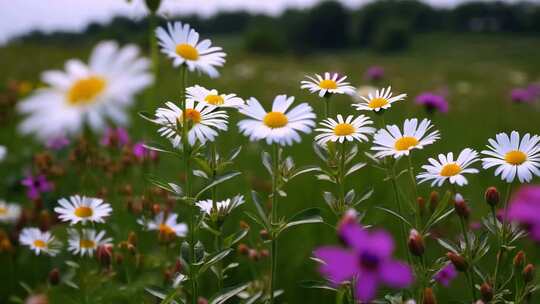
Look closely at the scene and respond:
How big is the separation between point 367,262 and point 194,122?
0.60m

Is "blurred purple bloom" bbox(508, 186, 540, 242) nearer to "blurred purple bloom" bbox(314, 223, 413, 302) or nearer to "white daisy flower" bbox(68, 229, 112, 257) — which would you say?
"blurred purple bloom" bbox(314, 223, 413, 302)

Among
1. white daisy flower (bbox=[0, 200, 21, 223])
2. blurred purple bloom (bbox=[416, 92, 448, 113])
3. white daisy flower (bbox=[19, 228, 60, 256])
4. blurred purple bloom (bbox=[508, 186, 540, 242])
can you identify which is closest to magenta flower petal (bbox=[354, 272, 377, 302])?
blurred purple bloom (bbox=[508, 186, 540, 242])

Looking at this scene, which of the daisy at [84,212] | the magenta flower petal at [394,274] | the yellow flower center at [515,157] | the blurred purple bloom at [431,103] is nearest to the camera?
the magenta flower petal at [394,274]

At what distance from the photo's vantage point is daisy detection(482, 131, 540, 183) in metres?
1.10

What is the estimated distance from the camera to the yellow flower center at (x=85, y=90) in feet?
2.31

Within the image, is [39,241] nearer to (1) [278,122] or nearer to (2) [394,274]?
(1) [278,122]

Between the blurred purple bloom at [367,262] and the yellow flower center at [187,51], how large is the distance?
0.53 metres

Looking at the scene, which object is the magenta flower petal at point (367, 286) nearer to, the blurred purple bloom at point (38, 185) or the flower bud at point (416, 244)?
the flower bud at point (416, 244)

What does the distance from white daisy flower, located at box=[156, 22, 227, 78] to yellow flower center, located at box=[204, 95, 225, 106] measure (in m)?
0.10

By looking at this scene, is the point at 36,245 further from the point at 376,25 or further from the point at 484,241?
the point at 376,25

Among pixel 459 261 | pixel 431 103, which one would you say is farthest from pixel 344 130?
pixel 431 103

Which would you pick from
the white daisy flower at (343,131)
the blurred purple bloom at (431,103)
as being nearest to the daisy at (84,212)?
the white daisy flower at (343,131)

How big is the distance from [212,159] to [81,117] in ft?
1.67

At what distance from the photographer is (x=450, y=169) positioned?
1.11 meters
